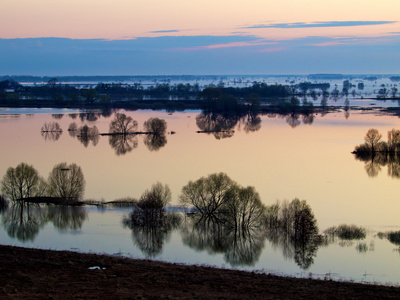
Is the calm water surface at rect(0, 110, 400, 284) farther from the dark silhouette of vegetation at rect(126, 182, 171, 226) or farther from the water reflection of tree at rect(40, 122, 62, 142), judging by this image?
the dark silhouette of vegetation at rect(126, 182, 171, 226)

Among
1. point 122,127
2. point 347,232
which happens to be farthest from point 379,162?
point 122,127

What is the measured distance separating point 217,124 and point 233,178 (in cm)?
2445

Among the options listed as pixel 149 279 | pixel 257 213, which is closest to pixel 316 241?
pixel 257 213

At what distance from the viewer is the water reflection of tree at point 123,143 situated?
31922 mm

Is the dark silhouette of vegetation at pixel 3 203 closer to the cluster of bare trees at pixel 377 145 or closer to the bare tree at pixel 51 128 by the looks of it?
the cluster of bare trees at pixel 377 145

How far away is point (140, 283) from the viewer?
37.3 feet

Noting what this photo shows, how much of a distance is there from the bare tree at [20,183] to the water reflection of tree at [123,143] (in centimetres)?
1073

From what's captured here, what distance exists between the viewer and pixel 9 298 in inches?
385

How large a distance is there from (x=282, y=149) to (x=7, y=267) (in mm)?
22043

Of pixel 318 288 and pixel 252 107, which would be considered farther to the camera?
pixel 252 107

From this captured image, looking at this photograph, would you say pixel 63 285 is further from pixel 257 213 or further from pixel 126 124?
pixel 126 124

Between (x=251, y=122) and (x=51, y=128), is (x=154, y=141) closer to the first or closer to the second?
(x=51, y=128)

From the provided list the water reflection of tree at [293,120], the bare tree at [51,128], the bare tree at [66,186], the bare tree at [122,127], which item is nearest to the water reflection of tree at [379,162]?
the bare tree at [66,186]

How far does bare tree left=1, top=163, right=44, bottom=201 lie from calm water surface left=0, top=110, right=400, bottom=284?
1.43m
